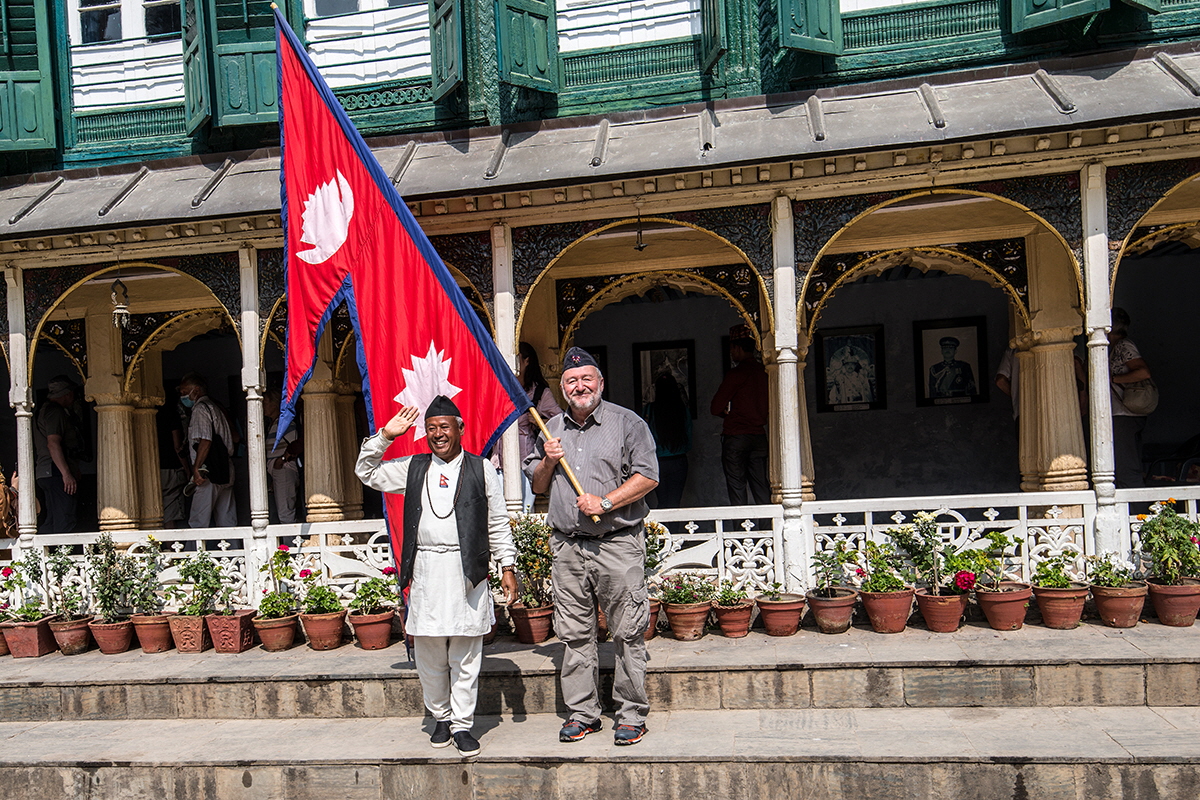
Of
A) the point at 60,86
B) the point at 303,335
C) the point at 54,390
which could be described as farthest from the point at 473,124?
the point at 54,390

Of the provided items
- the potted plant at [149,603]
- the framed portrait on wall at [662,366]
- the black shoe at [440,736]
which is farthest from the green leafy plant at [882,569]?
the potted plant at [149,603]

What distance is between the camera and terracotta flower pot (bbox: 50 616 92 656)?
23.7 ft

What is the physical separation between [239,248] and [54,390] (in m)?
4.01

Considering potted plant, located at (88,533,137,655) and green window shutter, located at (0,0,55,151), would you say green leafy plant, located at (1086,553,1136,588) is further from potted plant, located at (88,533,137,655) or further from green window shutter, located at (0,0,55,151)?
green window shutter, located at (0,0,55,151)

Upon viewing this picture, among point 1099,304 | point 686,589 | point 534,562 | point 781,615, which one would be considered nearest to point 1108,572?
point 1099,304

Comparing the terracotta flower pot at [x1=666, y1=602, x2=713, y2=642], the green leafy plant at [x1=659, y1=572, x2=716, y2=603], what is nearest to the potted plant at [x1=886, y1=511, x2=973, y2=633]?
the green leafy plant at [x1=659, y1=572, x2=716, y2=603]

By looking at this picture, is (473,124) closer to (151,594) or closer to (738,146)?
(738,146)

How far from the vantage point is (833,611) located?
21.0 ft

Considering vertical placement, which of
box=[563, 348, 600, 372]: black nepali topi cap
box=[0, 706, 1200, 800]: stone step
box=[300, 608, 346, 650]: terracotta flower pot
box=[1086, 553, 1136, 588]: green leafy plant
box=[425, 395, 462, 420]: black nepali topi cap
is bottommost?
box=[0, 706, 1200, 800]: stone step

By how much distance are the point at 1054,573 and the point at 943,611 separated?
0.83m

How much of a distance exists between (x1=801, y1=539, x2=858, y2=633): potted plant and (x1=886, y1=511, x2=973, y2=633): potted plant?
396 mm

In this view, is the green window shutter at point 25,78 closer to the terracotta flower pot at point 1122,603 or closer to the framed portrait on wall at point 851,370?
the framed portrait on wall at point 851,370

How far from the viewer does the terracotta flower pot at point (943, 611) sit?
247 inches

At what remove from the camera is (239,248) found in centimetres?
779
